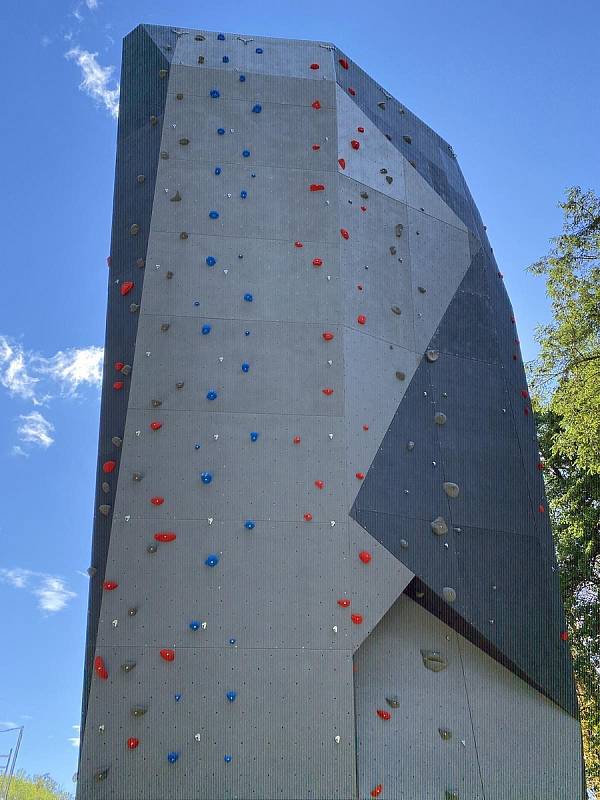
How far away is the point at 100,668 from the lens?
5418 mm

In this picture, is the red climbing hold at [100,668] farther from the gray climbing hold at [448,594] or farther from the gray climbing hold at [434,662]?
the gray climbing hold at [448,594]

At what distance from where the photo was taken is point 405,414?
6.62 metres

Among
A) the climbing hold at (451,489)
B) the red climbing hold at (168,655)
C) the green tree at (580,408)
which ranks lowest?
the red climbing hold at (168,655)

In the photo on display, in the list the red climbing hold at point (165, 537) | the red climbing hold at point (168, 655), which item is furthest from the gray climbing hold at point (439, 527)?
the red climbing hold at point (168, 655)

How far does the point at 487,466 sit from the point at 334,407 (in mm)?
1520

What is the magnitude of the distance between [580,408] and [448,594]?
12.6 ft

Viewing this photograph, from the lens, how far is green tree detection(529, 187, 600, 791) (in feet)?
29.1

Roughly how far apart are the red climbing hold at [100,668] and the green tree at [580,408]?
599cm

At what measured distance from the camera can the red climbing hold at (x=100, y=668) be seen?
213 inches

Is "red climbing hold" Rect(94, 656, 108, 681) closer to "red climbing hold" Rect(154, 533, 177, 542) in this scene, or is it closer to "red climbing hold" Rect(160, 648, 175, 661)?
"red climbing hold" Rect(160, 648, 175, 661)

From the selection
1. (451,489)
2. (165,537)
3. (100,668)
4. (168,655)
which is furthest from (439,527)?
(100,668)

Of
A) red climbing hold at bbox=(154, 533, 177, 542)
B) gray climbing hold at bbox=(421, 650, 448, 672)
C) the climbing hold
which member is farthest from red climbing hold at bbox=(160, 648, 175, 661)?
the climbing hold

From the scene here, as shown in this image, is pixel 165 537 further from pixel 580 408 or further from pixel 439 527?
pixel 580 408

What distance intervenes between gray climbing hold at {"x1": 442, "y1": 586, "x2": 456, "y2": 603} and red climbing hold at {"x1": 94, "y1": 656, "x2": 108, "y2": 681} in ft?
8.62
